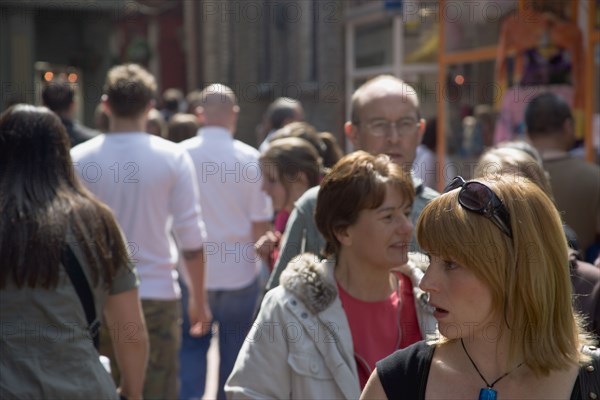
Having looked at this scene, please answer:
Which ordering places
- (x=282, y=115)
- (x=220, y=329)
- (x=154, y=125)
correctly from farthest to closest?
(x=154, y=125)
(x=282, y=115)
(x=220, y=329)

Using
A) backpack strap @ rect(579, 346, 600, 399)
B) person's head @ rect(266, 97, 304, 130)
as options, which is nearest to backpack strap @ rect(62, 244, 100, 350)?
backpack strap @ rect(579, 346, 600, 399)

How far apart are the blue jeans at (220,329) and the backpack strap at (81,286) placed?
2.49m

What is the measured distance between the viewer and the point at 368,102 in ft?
13.2

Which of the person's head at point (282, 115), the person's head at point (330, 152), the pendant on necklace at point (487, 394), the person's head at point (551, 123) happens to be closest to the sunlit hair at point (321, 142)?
the person's head at point (330, 152)

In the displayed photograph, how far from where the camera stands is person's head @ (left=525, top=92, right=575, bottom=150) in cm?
529

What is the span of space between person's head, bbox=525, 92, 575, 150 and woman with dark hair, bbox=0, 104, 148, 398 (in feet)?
9.38

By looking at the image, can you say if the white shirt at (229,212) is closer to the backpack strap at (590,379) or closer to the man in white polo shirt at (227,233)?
the man in white polo shirt at (227,233)

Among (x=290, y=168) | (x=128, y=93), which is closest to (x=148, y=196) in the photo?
(x=128, y=93)

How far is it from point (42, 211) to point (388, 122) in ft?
5.09

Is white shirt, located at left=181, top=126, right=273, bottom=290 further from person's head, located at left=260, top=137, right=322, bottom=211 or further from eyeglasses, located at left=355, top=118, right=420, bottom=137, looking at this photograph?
eyeglasses, located at left=355, top=118, right=420, bottom=137

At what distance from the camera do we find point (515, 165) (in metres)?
3.61

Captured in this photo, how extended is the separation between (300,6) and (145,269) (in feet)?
37.1

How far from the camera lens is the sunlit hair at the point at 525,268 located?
→ 6.68 feet

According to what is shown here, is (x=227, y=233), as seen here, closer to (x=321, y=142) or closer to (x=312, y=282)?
(x=321, y=142)
